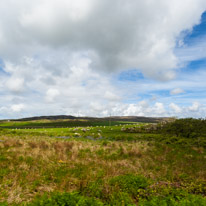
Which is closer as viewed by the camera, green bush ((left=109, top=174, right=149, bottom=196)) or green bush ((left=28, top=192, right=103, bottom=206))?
green bush ((left=28, top=192, right=103, bottom=206))

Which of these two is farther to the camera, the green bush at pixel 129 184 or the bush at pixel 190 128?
the bush at pixel 190 128

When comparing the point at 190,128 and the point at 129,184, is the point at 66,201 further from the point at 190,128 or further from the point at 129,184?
the point at 190,128

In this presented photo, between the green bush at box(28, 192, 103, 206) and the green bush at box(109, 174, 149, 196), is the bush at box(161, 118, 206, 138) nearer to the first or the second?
the green bush at box(109, 174, 149, 196)

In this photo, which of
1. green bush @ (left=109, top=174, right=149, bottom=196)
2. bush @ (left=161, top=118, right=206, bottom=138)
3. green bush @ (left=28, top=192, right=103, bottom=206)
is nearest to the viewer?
green bush @ (left=28, top=192, right=103, bottom=206)

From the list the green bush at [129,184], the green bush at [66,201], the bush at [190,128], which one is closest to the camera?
the green bush at [66,201]

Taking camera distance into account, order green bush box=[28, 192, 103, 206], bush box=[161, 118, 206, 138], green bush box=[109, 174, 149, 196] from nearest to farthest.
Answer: green bush box=[28, 192, 103, 206]
green bush box=[109, 174, 149, 196]
bush box=[161, 118, 206, 138]

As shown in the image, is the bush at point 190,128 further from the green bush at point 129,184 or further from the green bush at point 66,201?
the green bush at point 66,201

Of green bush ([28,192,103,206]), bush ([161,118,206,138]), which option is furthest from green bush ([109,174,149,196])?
bush ([161,118,206,138])

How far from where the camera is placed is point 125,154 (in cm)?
1639

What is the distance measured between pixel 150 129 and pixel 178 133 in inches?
750

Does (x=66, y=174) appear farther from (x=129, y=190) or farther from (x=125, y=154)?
(x=125, y=154)

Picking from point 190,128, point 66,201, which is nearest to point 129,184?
point 66,201

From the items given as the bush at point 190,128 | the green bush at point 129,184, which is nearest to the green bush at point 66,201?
the green bush at point 129,184

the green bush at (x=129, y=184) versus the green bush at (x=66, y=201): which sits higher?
the green bush at (x=66, y=201)
